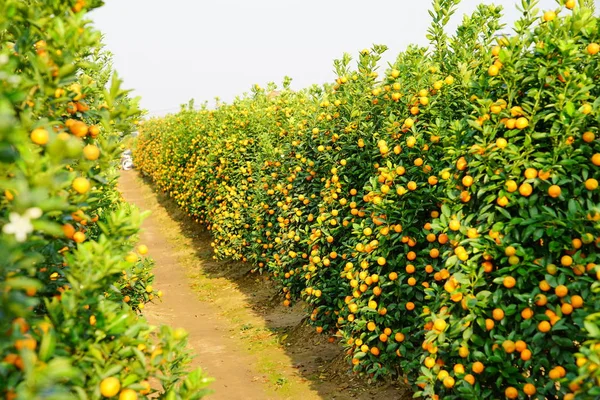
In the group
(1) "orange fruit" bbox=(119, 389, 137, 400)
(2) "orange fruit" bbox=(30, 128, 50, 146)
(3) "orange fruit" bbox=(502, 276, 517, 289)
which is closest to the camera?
(2) "orange fruit" bbox=(30, 128, 50, 146)

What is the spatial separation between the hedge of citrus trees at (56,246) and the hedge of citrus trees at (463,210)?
2075 millimetres

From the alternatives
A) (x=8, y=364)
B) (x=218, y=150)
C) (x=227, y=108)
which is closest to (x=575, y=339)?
(x=8, y=364)

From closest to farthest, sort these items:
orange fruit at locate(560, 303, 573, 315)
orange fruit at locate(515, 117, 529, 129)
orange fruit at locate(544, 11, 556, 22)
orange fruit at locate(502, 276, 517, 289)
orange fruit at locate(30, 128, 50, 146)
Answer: orange fruit at locate(30, 128, 50, 146) → orange fruit at locate(560, 303, 573, 315) → orange fruit at locate(502, 276, 517, 289) → orange fruit at locate(515, 117, 529, 129) → orange fruit at locate(544, 11, 556, 22)

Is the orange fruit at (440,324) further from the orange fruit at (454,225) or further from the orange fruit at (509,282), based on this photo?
the orange fruit at (454,225)

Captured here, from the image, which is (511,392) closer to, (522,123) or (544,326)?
(544,326)

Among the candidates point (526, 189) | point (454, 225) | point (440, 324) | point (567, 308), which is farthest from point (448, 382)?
point (526, 189)

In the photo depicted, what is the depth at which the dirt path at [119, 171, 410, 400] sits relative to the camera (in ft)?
21.1

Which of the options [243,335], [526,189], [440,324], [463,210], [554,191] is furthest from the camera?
[243,335]

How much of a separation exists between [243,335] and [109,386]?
6.81 metres

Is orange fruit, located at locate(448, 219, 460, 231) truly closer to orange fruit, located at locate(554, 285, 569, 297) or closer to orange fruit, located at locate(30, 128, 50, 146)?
orange fruit, located at locate(554, 285, 569, 297)

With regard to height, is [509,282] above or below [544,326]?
above

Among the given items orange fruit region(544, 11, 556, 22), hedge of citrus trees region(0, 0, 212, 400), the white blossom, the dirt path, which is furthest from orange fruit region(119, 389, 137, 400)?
orange fruit region(544, 11, 556, 22)

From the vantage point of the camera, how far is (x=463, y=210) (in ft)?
12.6

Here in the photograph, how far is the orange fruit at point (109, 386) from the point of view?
205 cm
